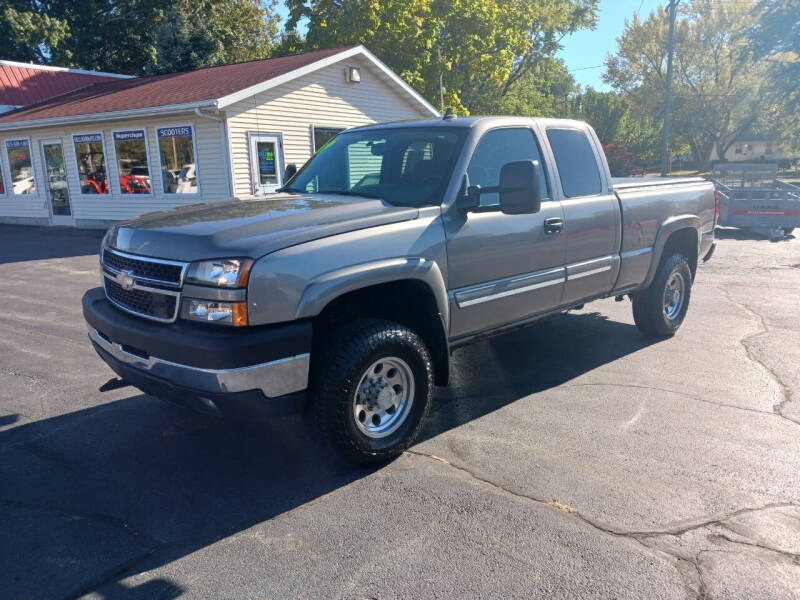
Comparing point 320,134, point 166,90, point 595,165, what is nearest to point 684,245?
point 595,165

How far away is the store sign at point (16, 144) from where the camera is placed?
18.9 meters

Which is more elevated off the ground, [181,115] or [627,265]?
[181,115]

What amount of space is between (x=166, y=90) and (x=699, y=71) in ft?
149

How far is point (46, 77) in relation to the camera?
23109 mm

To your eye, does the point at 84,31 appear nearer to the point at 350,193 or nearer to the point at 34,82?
the point at 34,82

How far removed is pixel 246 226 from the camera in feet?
11.5

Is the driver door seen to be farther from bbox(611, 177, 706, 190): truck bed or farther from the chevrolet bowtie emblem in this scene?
the chevrolet bowtie emblem

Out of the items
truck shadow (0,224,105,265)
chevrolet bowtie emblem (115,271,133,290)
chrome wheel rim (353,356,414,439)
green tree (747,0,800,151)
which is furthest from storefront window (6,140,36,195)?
green tree (747,0,800,151)

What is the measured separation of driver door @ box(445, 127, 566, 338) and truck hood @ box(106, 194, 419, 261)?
0.49 m

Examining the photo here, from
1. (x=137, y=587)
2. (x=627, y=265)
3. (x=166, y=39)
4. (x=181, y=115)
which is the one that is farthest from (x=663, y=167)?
(x=137, y=587)

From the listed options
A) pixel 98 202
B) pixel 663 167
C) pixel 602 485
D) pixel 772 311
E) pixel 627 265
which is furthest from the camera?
pixel 663 167

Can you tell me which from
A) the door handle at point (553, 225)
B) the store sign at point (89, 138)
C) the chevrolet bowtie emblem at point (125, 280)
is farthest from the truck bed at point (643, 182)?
the store sign at point (89, 138)

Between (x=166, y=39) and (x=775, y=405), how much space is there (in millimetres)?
29601

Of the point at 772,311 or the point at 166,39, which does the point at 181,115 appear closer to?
the point at 772,311
